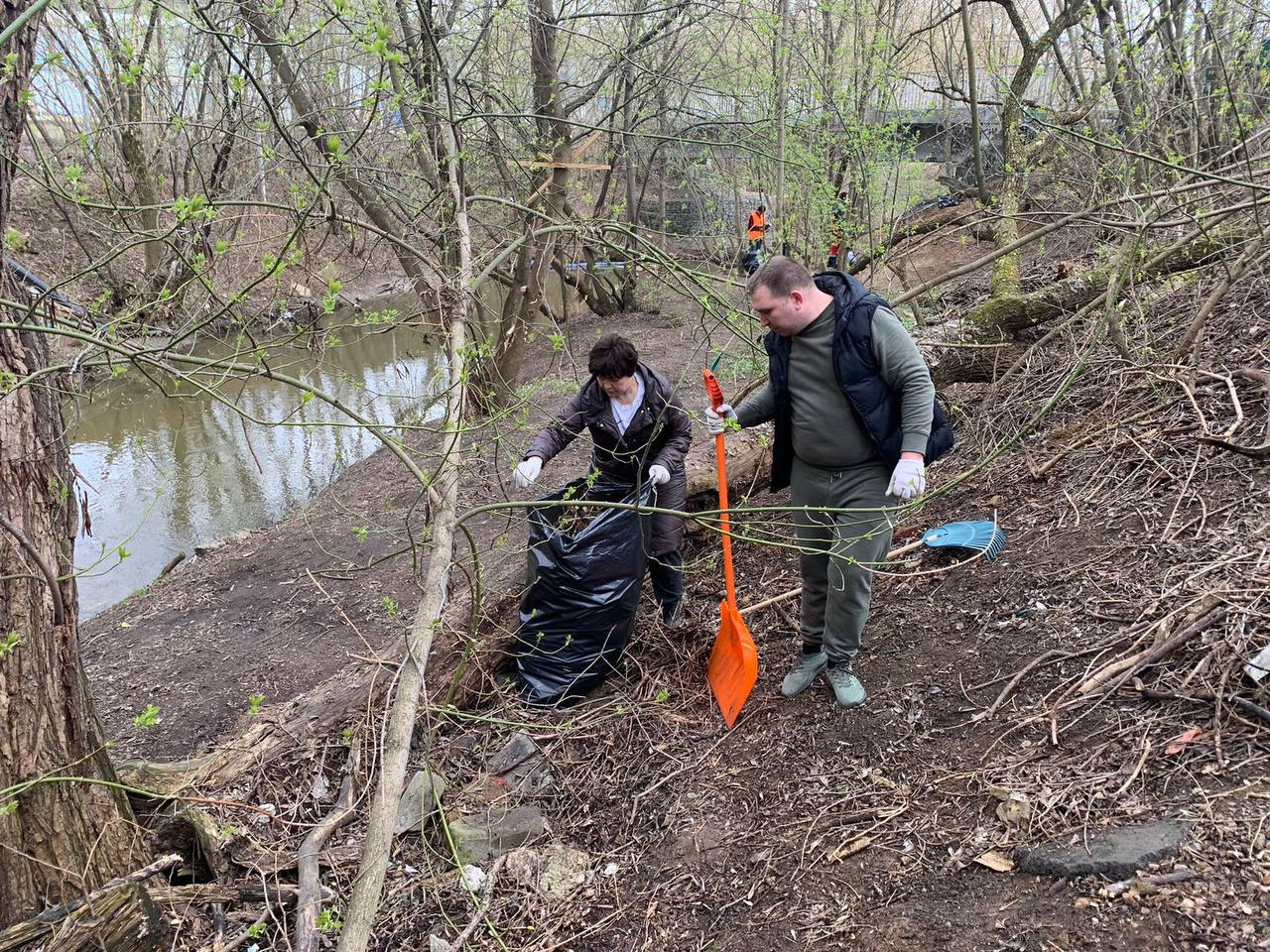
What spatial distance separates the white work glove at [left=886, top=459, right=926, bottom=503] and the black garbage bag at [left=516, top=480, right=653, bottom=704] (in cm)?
100

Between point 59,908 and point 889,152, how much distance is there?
690 cm

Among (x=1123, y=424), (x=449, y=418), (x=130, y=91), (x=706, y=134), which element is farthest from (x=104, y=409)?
(x=1123, y=424)

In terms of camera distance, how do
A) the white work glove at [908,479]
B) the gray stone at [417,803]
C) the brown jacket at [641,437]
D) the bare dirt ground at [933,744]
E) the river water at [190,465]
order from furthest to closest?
the river water at [190,465] → the brown jacket at [641,437] → the gray stone at [417,803] → the white work glove at [908,479] → the bare dirt ground at [933,744]

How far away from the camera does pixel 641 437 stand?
333 centimetres

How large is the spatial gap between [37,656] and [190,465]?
7466 millimetres

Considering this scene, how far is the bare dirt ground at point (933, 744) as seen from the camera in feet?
6.14

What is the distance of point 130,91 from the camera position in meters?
6.11

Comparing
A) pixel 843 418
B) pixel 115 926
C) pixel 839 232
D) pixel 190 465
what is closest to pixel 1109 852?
pixel 843 418

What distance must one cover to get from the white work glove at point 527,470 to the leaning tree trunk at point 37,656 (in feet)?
4.72

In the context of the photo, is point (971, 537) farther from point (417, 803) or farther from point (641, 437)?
point (417, 803)

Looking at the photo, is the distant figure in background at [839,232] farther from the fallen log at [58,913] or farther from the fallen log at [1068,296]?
the fallen log at [58,913]

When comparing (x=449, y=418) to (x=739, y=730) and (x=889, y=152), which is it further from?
(x=889, y=152)

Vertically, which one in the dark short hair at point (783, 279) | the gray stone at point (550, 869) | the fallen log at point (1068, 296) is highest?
the dark short hair at point (783, 279)

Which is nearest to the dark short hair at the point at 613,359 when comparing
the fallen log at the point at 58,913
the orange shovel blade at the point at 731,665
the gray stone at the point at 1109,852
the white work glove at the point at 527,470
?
the white work glove at the point at 527,470
